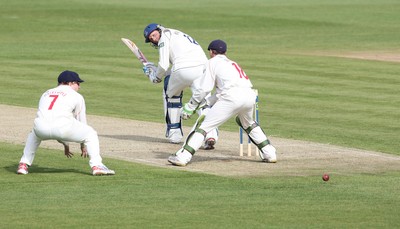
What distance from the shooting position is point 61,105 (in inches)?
559

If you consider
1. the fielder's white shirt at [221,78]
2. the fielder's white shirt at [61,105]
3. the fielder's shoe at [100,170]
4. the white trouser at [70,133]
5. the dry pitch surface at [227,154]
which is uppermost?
the fielder's white shirt at [221,78]

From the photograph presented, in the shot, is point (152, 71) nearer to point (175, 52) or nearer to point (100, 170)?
point (175, 52)

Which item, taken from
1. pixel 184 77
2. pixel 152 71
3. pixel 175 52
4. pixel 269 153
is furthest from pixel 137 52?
pixel 269 153

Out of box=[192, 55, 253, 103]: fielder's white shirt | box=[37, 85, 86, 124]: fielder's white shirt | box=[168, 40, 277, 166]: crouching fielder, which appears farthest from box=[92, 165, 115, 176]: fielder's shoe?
box=[192, 55, 253, 103]: fielder's white shirt

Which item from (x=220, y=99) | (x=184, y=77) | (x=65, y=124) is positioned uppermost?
(x=184, y=77)

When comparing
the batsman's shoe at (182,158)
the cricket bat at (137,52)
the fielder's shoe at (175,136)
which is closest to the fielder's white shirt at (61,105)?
the batsman's shoe at (182,158)

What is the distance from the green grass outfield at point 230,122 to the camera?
12.2m

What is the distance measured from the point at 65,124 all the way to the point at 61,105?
266 mm

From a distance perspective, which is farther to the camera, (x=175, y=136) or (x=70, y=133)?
(x=175, y=136)

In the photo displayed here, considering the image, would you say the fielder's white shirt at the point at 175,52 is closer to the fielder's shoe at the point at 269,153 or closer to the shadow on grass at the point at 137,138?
the shadow on grass at the point at 137,138

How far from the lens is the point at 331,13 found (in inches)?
1901

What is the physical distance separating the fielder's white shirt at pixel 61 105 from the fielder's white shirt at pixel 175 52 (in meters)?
3.48

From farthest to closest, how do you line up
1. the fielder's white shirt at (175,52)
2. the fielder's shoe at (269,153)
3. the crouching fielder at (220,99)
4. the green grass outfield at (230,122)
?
1. the fielder's white shirt at (175,52)
2. the fielder's shoe at (269,153)
3. the crouching fielder at (220,99)
4. the green grass outfield at (230,122)

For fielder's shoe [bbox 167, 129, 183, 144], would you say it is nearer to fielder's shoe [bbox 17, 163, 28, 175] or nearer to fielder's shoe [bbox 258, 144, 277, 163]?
fielder's shoe [bbox 258, 144, 277, 163]
